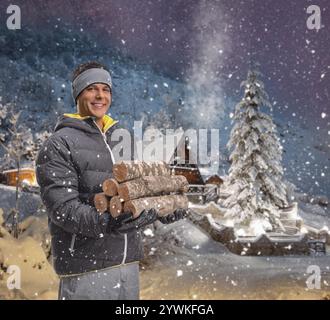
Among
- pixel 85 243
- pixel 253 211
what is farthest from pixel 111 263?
pixel 253 211

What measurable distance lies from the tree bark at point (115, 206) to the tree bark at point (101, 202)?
0.16 ft

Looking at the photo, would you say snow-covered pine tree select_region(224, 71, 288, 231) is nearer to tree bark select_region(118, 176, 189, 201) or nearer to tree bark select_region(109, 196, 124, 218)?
tree bark select_region(118, 176, 189, 201)

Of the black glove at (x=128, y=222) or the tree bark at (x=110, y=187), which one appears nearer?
the black glove at (x=128, y=222)

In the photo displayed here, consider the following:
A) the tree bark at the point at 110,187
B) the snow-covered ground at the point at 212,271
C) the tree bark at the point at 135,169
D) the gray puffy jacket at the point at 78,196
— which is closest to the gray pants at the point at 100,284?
the gray puffy jacket at the point at 78,196

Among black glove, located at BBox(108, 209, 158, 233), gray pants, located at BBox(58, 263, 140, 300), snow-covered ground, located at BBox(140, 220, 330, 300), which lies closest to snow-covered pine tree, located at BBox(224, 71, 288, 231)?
snow-covered ground, located at BBox(140, 220, 330, 300)

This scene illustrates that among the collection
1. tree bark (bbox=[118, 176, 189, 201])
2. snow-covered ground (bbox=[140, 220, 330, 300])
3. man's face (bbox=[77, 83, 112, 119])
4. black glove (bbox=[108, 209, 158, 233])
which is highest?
man's face (bbox=[77, 83, 112, 119])

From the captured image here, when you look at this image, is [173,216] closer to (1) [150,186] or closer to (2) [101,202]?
(1) [150,186]

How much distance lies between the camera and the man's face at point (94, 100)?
12.2ft

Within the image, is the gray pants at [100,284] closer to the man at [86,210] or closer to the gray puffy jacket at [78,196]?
the man at [86,210]

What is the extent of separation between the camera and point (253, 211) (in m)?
19.7

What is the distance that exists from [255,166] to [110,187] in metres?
17.6

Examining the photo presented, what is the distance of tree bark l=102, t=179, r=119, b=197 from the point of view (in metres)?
3.34

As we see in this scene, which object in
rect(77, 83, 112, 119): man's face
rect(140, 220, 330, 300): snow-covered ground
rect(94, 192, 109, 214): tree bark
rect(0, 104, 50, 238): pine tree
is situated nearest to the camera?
rect(94, 192, 109, 214): tree bark

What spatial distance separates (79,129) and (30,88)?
331 ft
